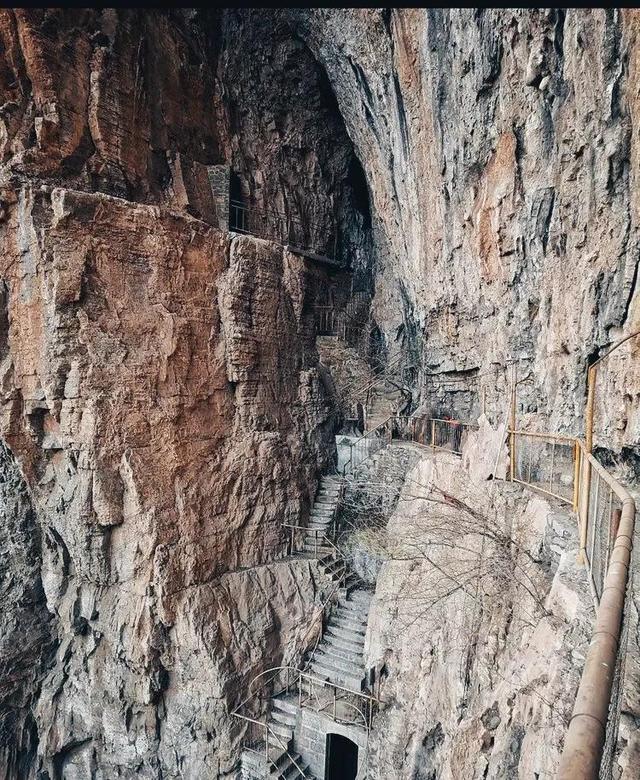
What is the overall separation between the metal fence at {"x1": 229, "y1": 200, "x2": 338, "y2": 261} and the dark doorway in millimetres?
13280

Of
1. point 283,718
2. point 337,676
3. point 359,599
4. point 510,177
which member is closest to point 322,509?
point 359,599

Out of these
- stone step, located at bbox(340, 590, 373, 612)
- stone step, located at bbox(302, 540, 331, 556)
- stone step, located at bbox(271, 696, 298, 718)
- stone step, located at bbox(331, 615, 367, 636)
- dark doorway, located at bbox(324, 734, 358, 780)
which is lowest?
dark doorway, located at bbox(324, 734, 358, 780)

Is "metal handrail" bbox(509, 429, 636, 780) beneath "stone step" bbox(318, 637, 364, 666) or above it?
above

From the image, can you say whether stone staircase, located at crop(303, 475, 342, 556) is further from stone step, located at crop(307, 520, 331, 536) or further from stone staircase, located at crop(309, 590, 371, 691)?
stone staircase, located at crop(309, 590, 371, 691)

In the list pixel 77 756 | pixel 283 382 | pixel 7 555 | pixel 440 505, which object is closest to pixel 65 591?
pixel 7 555

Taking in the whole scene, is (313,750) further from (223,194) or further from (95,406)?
(223,194)

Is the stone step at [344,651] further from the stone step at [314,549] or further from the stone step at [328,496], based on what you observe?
the stone step at [328,496]

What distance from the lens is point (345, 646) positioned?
9.34m

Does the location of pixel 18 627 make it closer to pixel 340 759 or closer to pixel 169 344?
pixel 169 344

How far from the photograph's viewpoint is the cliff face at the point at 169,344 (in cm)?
776

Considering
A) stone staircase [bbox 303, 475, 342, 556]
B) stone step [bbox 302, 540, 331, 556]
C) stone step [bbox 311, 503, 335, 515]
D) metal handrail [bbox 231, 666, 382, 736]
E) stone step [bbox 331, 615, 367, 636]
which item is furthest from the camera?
stone step [bbox 311, 503, 335, 515]

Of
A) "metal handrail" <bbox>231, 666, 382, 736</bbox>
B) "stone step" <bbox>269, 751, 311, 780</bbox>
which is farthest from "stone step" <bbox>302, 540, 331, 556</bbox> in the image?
"stone step" <bbox>269, 751, 311, 780</bbox>

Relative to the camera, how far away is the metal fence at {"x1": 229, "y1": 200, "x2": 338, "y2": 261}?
1352 centimetres

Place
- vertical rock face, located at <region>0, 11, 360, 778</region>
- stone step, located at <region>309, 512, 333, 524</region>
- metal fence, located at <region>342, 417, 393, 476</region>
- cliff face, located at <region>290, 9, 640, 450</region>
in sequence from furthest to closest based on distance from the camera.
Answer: metal fence, located at <region>342, 417, 393, 476</region>
stone step, located at <region>309, 512, 333, 524</region>
vertical rock face, located at <region>0, 11, 360, 778</region>
cliff face, located at <region>290, 9, 640, 450</region>
